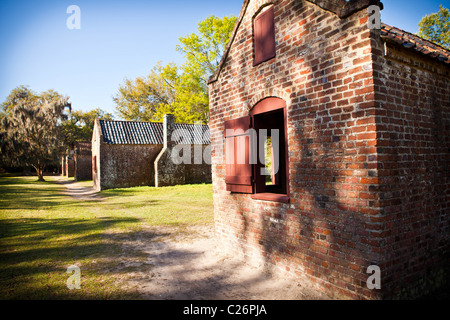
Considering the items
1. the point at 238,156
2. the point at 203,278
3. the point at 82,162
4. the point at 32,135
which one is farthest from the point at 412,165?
the point at 82,162

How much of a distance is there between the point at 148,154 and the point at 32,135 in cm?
1800

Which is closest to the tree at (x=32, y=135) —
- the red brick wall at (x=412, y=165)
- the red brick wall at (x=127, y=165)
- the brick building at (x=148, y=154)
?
the brick building at (x=148, y=154)

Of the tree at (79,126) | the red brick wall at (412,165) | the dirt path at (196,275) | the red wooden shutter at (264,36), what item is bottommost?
the dirt path at (196,275)

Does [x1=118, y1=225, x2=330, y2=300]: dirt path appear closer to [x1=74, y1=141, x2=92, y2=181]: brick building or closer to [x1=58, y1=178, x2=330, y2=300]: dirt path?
[x1=58, y1=178, x2=330, y2=300]: dirt path

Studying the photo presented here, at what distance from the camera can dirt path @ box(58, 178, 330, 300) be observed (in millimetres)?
3881

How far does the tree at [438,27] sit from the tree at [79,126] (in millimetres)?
52080

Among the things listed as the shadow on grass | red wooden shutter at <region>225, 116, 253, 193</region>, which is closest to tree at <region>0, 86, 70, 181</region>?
the shadow on grass

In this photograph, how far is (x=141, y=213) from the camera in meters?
10.7

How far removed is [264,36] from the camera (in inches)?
187

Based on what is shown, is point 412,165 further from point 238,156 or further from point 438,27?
point 438,27

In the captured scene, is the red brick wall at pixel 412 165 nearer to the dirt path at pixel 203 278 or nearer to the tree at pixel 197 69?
the dirt path at pixel 203 278

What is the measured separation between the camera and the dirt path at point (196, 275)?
3881mm

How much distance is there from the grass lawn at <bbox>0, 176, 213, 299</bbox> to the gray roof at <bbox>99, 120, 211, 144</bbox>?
397 inches

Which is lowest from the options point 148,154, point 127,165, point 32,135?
point 127,165
